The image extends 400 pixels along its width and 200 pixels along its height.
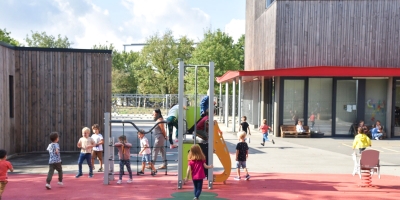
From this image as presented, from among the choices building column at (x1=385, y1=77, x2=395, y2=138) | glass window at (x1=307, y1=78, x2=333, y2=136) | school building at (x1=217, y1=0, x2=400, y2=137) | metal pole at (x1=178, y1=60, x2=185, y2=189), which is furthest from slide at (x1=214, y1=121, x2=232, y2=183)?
building column at (x1=385, y1=77, x2=395, y2=138)

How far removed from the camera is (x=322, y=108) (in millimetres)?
24156

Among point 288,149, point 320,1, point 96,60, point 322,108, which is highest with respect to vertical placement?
point 320,1

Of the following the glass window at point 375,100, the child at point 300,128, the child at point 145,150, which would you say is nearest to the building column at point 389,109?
the glass window at point 375,100

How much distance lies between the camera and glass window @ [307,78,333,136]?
79.1 ft

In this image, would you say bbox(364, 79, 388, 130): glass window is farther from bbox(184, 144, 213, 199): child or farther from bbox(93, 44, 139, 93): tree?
bbox(93, 44, 139, 93): tree

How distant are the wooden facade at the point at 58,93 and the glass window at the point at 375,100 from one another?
48.8ft

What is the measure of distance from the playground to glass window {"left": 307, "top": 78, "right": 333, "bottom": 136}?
752 centimetres

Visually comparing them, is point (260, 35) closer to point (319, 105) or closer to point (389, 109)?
point (319, 105)

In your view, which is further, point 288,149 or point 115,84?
point 115,84

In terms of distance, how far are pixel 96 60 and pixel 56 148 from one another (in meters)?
7.47

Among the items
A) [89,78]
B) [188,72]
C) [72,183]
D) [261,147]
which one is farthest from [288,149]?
[188,72]

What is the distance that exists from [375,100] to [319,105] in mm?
3208

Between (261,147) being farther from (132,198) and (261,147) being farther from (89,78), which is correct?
(132,198)

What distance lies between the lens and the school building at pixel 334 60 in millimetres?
24078
